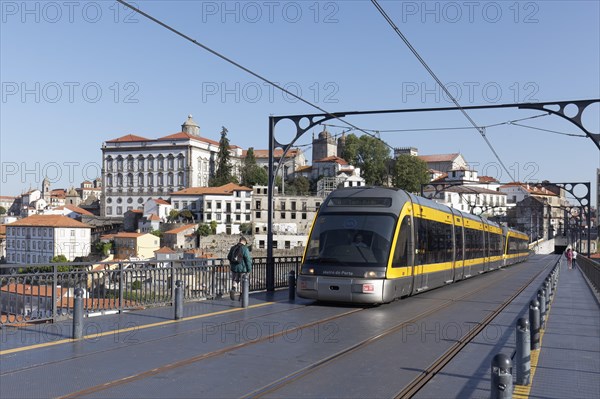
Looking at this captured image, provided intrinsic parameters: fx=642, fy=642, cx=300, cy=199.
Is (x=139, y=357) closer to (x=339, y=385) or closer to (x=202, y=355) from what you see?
(x=202, y=355)

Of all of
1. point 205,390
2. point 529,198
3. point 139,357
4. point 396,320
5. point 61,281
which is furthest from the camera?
point 529,198

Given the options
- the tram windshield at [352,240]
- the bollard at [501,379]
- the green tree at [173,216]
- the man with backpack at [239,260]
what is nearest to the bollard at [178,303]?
the man with backpack at [239,260]

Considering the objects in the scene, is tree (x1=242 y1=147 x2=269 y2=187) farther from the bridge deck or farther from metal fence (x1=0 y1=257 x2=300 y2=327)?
the bridge deck

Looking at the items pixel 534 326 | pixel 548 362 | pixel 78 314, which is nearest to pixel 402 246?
pixel 534 326

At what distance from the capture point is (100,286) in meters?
13.6

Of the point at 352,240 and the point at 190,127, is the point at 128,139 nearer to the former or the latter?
the point at 190,127

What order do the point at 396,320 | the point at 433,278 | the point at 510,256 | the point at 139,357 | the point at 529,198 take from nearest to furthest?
the point at 139,357, the point at 396,320, the point at 433,278, the point at 510,256, the point at 529,198

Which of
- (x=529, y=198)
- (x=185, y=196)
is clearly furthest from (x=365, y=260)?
(x=529, y=198)

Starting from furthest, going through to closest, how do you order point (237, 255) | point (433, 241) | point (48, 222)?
point (48, 222) < point (433, 241) < point (237, 255)

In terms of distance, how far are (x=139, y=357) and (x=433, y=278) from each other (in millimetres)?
12200

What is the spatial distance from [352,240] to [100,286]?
596cm

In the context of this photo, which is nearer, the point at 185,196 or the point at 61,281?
the point at 61,281

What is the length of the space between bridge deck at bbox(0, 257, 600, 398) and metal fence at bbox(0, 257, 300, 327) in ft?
1.04

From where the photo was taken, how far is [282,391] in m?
7.41
